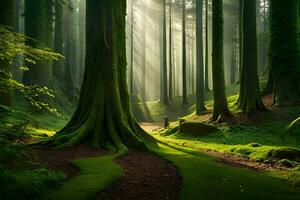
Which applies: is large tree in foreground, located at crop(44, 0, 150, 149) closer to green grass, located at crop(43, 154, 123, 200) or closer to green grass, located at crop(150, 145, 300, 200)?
green grass, located at crop(43, 154, 123, 200)

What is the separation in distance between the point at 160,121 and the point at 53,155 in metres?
28.6

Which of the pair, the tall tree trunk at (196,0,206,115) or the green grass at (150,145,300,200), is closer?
the green grass at (150,145,300,200)

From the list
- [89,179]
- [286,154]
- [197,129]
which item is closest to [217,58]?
[197,129]

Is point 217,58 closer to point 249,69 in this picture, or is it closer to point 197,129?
point 249,69

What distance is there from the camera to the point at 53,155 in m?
9.66

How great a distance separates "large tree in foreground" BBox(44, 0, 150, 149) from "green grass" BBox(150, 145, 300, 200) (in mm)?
2866

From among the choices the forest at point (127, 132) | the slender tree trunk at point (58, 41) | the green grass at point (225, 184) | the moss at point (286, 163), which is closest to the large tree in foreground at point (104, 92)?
the forest at point (127, 132)

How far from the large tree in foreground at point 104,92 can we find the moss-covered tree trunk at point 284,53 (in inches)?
369

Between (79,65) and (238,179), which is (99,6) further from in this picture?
(79,65)

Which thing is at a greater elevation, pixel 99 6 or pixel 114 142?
pixel 99 6

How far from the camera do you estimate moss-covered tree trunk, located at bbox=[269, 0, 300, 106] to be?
19.0 m

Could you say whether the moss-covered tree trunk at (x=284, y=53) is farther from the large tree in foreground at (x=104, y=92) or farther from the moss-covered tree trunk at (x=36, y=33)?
the moss-covered tree trunk at (x=36, y=33)

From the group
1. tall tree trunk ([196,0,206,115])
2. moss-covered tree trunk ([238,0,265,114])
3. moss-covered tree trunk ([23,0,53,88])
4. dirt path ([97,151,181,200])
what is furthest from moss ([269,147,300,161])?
moss-covered tree trunk ([23,0,53,88])

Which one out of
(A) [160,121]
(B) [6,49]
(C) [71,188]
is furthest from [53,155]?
(A) [160,121]
